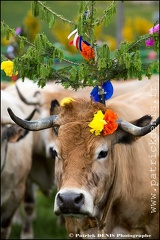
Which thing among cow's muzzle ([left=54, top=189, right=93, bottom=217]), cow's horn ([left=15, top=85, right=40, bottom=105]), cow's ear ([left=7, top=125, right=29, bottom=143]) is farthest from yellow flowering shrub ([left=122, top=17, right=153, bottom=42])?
cow's muzzle ([left=54, top=189, right=93, bottom=217])

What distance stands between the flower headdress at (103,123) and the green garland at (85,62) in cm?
30

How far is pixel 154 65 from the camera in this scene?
596 cm

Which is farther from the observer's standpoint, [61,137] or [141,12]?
[141,12]

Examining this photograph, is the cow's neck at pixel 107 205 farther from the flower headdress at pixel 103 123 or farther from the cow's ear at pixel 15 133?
the cow's ear at pixel 15 133

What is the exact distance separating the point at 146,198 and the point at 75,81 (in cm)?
153

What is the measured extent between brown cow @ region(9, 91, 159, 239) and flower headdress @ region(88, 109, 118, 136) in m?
0.06

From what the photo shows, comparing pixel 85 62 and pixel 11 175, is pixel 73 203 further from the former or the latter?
pixel 11 175

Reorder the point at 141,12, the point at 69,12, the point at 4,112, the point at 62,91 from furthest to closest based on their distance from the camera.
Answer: the point at 141,12
the point at 69,12
the point at 62,91
the point at 4,112

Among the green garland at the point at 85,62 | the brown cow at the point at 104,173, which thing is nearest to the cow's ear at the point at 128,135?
the brown cow at the point at 104,173

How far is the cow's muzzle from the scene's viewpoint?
5469mm

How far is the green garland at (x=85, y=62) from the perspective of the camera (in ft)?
18.9

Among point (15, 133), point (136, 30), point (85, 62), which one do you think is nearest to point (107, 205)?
point (85, 62)

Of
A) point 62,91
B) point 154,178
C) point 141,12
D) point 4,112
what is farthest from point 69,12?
point 154,178

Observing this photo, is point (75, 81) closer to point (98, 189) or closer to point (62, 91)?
point (98, 189)
